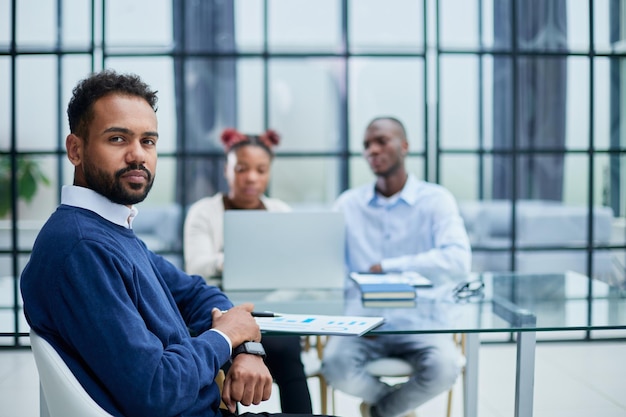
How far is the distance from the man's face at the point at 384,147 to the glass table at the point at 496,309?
835mm

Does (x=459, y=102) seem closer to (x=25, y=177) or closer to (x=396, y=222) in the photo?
(x=396, y=222)

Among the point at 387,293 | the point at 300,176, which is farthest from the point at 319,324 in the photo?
the point at 300,176

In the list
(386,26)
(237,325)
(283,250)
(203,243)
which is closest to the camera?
(237,325)

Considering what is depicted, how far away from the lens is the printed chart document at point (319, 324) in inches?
73.8

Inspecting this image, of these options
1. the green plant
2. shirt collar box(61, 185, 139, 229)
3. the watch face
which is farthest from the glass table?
the green plant

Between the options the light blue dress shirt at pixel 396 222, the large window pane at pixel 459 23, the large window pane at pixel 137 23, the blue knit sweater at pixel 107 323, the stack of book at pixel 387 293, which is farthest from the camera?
the large window pane at pixel 459 23

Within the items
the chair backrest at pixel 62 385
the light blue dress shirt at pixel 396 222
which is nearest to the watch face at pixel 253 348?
the chair backrest at pixel 62 385

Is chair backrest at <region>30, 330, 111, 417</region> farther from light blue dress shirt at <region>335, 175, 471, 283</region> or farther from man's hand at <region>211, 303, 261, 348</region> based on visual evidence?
light blue dress shirt at <region>335, 175, 471, 283</region>

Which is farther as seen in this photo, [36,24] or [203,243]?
[36,24]

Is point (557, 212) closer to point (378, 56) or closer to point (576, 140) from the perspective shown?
point (576, 140)

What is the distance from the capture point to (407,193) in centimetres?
342

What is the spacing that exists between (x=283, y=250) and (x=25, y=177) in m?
2.58

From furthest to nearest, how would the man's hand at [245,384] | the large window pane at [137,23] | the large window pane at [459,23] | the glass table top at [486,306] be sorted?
the large window pane at [459,23] → the large window pane at [137,23] → the glass table top at [486,306] → the man's hand at [245,384]

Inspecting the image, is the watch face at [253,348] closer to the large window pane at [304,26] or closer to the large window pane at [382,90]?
the large window pane at [382,90]
